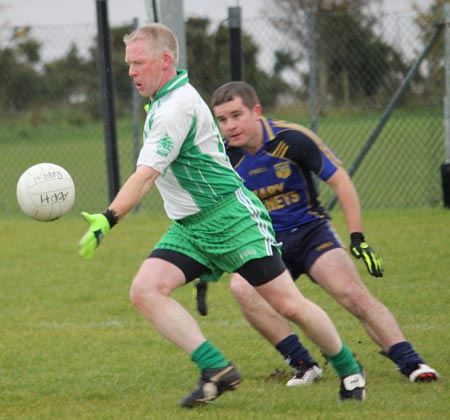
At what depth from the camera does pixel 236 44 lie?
11.3 m

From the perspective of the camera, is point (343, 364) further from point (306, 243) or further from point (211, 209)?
point (211, 209)

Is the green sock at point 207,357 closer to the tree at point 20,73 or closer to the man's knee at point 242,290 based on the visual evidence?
the man's knee at point 242,290

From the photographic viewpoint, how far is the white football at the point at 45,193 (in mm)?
5020

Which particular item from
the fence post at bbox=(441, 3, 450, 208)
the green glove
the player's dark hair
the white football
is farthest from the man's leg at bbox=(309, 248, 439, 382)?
the fence post at bbox=(441, 3, 450, 208)

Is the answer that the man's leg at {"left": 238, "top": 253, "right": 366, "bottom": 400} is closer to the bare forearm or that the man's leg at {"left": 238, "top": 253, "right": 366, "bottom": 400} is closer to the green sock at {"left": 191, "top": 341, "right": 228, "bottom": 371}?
the green sock at {"left": 191, "top": 341, "right": 228, "bottom": 371}

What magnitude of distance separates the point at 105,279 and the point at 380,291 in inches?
97.4

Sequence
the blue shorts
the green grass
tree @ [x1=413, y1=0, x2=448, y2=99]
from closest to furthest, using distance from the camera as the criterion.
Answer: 1. the green grass
2. the blue shorts
3. tree @ [x1=413, y1=0, x2=448, y2=99]

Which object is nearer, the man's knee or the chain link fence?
Result: the man's knee

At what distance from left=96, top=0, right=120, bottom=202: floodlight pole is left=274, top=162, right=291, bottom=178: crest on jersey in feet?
20.7

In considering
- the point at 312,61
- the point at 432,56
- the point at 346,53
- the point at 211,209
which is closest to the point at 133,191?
the point at 211,209

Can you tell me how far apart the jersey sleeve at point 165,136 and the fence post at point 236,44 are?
6608mm

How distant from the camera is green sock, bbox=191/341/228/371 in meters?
4.91

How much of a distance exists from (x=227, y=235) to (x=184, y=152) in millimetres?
458

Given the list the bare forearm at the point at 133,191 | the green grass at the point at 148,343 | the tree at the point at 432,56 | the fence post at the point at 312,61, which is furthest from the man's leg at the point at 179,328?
the tree at the point at 432,56
